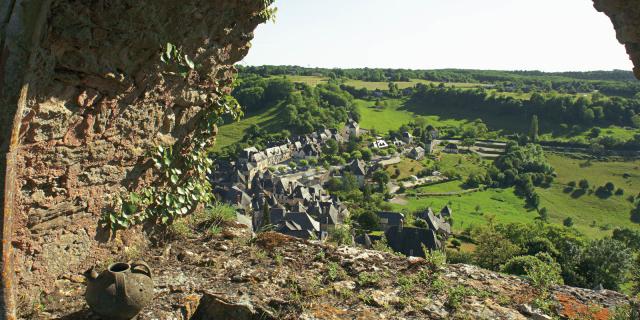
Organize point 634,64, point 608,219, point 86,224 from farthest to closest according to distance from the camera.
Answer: point 608,219, point 86,224, point 634,64

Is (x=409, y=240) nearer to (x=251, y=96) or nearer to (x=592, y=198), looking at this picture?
(x=592, y=198)

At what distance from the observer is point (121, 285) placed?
555 centimetres

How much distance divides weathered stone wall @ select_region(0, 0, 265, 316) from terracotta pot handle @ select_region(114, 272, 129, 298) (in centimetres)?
97

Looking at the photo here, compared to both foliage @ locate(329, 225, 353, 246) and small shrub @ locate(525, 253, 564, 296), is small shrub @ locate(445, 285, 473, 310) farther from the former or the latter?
foliage @ locate(329, 225, 353, 246)

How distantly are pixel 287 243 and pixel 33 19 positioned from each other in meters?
5.17

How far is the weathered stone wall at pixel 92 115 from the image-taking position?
17.0ft

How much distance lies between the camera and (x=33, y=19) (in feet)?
14.7

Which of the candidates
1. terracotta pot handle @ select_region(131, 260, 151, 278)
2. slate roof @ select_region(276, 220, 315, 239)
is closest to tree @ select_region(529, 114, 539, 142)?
slate roof @ select_region(276, 220, 315, 239)

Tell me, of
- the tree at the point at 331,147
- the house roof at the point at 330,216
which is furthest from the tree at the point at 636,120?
the house roof at the point at 330,216

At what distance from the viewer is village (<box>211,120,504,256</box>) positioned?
145 feet

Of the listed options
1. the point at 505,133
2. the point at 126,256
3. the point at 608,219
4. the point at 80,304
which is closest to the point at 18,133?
the point at 80,304

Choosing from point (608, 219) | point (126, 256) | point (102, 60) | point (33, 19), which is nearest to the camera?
point (33, 19)

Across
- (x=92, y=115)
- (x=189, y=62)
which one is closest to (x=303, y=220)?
(x=189, y=62)

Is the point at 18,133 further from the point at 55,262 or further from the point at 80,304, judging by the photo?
the point at 80,304
